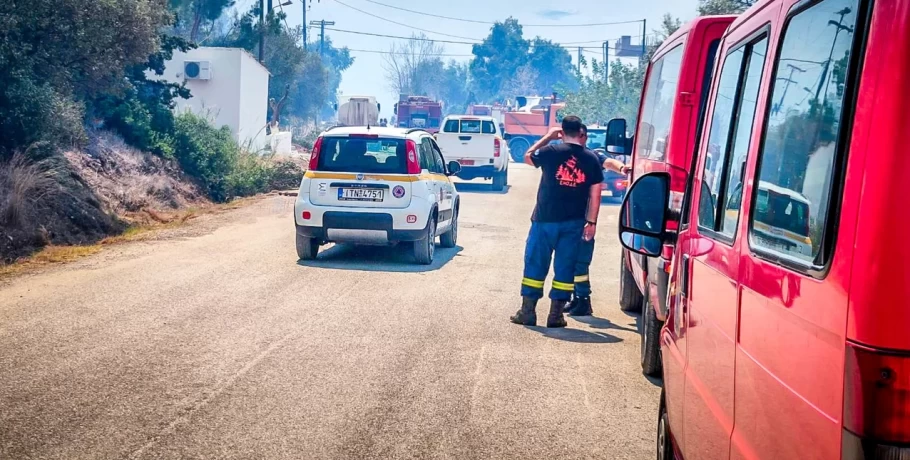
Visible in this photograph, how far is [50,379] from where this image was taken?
21.4 ft

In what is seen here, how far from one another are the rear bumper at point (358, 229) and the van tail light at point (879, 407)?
10.8 meters

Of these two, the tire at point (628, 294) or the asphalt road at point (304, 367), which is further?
the tire at point (628, 294)

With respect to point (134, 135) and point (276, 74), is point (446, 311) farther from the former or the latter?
point (276, 74)

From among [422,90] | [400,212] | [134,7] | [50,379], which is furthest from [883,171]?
[422,90]

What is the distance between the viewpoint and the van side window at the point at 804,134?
7.16ft

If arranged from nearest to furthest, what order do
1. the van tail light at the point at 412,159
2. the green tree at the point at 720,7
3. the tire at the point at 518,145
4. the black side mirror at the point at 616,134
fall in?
the black side mirror at the point at 616,134 → the van tail light at the point at 412,159 → the green tree at the point at 720,7 → the tire at the point at 518,145

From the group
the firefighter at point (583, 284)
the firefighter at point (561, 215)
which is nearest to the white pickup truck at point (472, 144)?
the firefighter at point (583, 284)

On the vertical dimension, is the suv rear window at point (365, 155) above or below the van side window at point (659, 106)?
below

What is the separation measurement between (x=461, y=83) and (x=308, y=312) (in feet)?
427

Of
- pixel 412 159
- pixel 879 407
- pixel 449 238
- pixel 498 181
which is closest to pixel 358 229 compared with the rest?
pixel 412 159

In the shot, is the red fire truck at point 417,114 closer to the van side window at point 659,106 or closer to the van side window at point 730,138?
the van side window at point 659,106

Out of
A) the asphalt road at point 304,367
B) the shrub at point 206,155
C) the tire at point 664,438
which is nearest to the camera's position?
the tire at point 664,438

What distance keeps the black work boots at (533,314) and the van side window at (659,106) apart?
1577mm

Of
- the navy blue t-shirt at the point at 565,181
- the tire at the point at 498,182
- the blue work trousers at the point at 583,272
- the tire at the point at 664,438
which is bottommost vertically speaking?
the tire at the point at 498,182
